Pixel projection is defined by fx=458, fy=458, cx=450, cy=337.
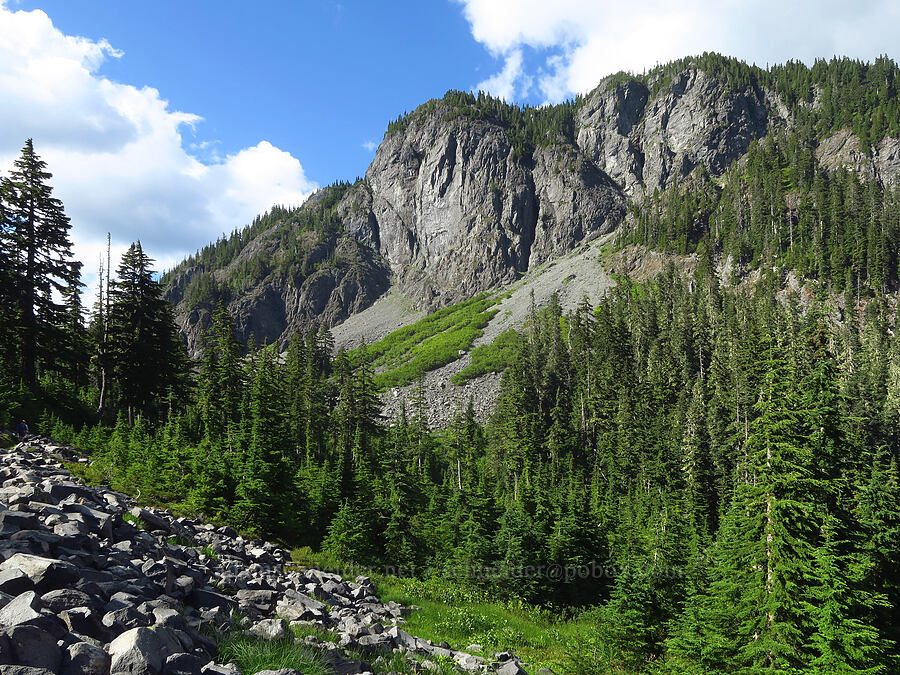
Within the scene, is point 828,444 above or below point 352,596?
above

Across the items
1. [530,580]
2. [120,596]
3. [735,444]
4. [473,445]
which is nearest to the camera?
[120,596]

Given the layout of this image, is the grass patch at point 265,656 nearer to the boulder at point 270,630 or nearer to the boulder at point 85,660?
the boulder at point 270,630

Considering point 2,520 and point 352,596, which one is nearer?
point 2,520

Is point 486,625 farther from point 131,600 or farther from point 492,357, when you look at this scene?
point 492,357

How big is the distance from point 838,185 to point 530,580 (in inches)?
6210

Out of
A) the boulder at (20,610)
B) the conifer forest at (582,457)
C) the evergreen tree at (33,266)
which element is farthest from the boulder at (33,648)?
the evergreen tree at (33,266)

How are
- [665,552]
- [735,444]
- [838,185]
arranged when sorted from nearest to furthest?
[665,552]
[735,444]
[838,185]

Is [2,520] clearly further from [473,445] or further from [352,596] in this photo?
[473,445]

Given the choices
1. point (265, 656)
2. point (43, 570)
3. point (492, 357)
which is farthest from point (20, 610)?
point (492, 357)

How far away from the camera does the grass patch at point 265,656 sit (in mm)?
6062

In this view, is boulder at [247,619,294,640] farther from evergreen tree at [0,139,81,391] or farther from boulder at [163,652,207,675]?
evergreen tree at [0,139,81,391]

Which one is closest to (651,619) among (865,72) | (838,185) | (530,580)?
(530,580)

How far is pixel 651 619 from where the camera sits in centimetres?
2169

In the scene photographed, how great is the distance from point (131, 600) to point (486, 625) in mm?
15103
